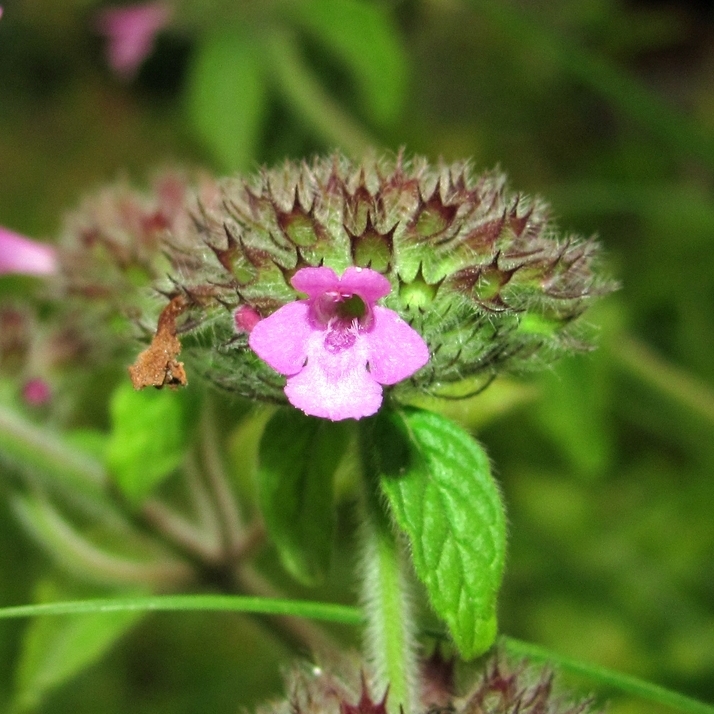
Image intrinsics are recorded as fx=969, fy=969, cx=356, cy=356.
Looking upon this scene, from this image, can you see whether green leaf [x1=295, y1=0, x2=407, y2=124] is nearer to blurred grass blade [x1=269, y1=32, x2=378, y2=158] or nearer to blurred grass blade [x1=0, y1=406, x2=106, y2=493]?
blurred grass blade [x1=269, y1=32, x2=378, y2=158]

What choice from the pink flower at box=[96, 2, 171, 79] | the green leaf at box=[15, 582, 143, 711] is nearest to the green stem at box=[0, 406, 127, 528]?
the green leaf at box=[15, 582, 143, 711]

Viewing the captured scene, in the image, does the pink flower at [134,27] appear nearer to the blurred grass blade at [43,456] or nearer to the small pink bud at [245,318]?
the blurred grass blade at [43,456]

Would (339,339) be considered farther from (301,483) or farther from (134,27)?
(134,27)

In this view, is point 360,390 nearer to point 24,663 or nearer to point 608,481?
point 24,663

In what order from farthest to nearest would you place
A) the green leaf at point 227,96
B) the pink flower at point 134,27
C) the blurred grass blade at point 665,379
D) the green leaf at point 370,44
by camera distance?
the pink flower at point 134,27, the green leaf at point 227,96, the green leaf at point 370,44, the blurred grass blade at point 665,379

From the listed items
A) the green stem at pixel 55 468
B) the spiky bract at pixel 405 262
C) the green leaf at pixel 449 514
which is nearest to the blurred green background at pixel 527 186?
the green stem at pixel 55 468

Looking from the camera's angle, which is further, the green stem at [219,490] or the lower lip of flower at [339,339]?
the green stem at [219,490]

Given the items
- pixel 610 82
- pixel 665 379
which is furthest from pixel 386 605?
pixel 665 379

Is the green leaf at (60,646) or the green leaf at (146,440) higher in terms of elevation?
the green leaf at (146,440)
